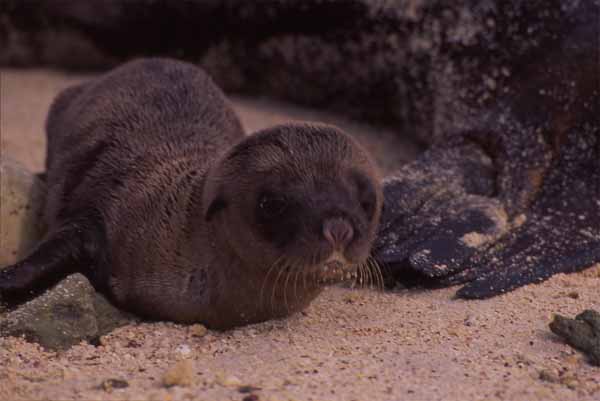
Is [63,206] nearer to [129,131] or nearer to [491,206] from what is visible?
[129,131]

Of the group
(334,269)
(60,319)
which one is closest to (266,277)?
(334,269)

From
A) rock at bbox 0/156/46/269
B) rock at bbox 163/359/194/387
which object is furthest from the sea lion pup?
rock at bbox 163/359/194/387

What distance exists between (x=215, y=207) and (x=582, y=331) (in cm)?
176

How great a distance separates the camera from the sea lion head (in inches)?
144

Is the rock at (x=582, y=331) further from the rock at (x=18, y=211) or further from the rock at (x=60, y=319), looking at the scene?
the rock at (x=18, y=211)

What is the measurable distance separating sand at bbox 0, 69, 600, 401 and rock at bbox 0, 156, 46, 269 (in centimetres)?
126

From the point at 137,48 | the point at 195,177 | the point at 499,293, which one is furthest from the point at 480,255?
the point at 137,48

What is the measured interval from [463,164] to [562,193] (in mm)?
681

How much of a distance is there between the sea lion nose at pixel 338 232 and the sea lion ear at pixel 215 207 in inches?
25.0

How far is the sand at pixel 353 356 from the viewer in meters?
3.33

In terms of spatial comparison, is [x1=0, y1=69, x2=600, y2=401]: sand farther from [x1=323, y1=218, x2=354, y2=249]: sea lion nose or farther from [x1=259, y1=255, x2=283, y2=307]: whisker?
[x1=323, y1=218, x2=354, y2=249]: sea lion nose

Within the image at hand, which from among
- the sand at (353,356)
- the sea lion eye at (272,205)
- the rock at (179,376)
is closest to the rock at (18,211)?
the sand at (353,356)

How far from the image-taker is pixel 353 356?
12.2ft

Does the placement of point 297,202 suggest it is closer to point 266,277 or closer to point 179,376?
point 266,277
